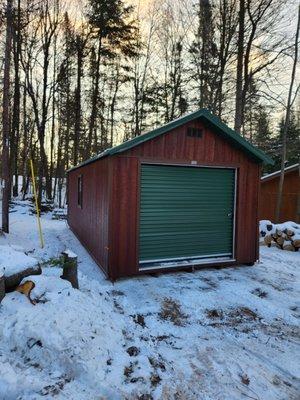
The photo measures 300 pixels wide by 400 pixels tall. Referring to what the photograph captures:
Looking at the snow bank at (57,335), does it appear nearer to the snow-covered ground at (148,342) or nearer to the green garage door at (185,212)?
the snow-covered ground at (148,342)

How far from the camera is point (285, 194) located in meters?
16.5

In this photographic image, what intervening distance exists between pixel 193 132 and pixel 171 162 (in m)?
0.88

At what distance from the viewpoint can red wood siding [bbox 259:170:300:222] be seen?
638 inches

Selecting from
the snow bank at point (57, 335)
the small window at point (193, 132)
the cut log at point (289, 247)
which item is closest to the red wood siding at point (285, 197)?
the cut log at point (289, 247)

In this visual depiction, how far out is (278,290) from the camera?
237 inches

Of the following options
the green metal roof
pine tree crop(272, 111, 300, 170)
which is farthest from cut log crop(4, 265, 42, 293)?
pine tree crop(272, 111, 300, 170)

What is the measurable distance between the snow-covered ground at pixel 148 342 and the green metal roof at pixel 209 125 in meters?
2.63

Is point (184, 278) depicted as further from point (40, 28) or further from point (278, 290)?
point (40, 28)

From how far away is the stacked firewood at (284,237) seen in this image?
9.88 m

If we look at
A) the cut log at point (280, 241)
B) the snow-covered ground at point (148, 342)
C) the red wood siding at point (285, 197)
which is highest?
the red wood siding at point (285, 197)

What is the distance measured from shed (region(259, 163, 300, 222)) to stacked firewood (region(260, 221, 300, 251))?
5.88 metres

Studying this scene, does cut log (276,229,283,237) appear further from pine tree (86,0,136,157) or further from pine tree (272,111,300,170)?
pine tree (272,111,300,170)

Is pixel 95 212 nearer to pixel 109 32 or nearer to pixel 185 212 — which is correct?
pixel 185 212

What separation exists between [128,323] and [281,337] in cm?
206
